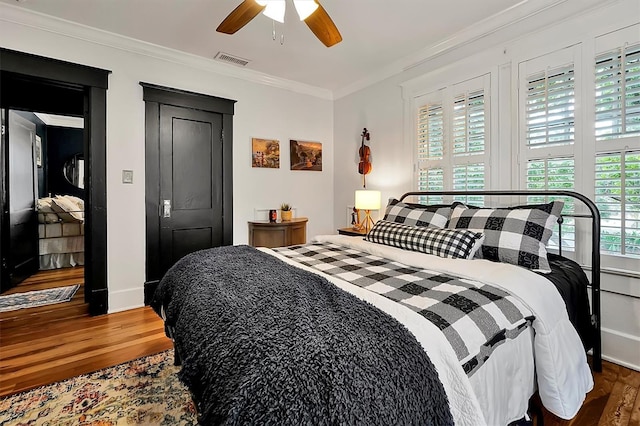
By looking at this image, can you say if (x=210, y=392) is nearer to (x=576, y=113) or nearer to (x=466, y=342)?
(x=466, y=342)

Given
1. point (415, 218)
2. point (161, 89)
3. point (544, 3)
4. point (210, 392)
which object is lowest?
point (210, 392)

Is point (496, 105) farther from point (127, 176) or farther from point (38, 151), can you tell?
point (38, 151)

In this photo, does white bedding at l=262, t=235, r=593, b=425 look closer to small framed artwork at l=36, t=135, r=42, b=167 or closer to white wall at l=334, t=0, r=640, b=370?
white wall at l=334, t=0, r=640, b=370

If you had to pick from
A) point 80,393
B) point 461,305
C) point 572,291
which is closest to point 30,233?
point 80,393

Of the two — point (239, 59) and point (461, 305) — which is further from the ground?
point (239, 59)

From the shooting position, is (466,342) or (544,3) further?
(544,3)

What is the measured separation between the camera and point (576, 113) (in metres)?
2.19

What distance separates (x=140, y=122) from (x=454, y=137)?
10.3ft

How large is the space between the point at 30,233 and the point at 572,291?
6133 millimetres

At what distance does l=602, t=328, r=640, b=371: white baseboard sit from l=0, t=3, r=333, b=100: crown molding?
3.96 meters

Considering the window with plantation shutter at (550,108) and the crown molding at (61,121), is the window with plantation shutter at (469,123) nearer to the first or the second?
the window with plantation shutter at (550,108)

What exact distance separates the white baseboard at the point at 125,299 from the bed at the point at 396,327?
1.45m

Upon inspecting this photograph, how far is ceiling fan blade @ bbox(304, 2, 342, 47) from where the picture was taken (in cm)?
194

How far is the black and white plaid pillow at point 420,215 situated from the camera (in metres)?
2.38
